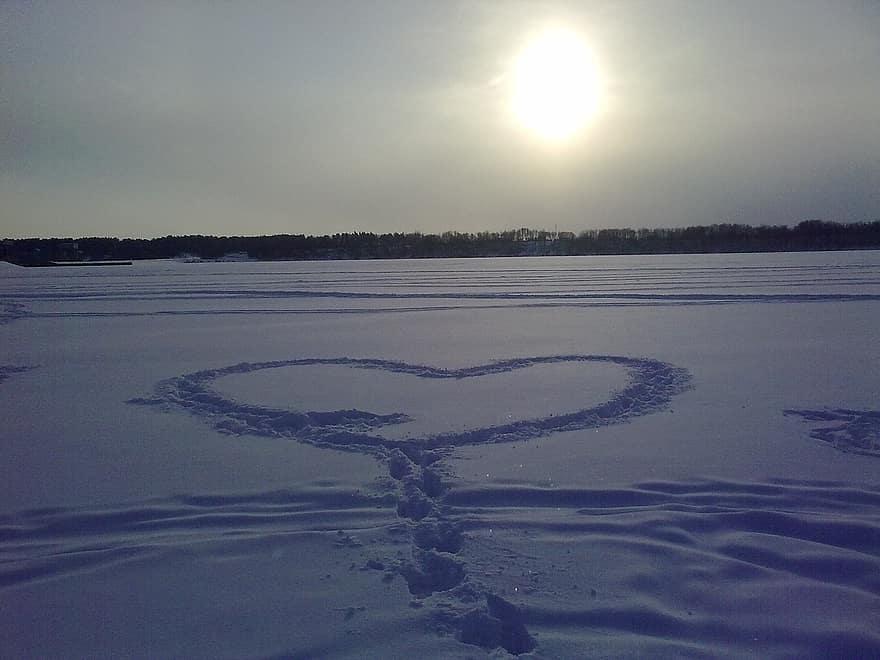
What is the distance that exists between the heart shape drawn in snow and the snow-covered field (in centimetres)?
5

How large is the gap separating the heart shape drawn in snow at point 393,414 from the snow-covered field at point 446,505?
5cm

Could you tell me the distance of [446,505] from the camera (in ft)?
16.0

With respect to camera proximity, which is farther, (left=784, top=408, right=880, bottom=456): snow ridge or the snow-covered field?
(left=784, top=408, right=880, bottom=456): snow ridge

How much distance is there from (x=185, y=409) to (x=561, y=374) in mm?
5521

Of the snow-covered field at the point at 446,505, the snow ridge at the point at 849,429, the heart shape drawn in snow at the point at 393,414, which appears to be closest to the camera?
the snow-covered field at the point at 446,505

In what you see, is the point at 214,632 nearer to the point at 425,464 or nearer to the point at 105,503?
the point at 105,503

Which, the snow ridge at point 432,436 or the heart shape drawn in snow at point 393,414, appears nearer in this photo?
the snow ridge at point 432,436

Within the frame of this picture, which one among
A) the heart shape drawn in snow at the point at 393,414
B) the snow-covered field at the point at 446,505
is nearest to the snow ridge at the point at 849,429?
the snow-covered field at the point at 446,505

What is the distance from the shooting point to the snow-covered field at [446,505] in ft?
11.1

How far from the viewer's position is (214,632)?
132 inches

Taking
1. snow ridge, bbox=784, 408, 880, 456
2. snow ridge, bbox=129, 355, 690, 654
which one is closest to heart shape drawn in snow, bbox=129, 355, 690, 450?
snow ridge, bbox=129, 355, 690, 654

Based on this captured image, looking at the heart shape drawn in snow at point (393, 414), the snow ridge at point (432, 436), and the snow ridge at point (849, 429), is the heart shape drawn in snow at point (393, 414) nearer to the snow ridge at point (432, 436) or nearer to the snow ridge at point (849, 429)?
the snow ridge at point (432, 436)

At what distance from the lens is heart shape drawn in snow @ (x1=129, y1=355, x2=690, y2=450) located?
21.7 feet

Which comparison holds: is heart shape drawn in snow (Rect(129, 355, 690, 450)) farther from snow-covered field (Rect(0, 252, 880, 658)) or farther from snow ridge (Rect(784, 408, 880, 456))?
snow ridge (Rect(784, 408, 880, 456))
